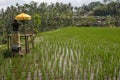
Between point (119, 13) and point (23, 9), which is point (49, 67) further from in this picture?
point (119, 13)

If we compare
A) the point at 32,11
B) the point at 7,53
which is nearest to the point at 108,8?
the point at 32,11

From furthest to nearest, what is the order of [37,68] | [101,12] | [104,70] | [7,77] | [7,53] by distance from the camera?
[101,12], [7,53], [37,68], [104,70], [7,77]

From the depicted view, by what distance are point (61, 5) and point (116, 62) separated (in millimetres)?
90104

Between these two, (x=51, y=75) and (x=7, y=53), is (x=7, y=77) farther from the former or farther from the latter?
(x=7, y=53)

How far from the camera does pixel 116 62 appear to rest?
36.0 feet

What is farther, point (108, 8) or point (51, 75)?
point (108, 8)

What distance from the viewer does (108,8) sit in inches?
4031

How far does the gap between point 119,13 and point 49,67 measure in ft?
273

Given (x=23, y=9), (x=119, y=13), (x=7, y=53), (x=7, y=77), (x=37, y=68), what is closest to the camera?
(x=7, y=77)

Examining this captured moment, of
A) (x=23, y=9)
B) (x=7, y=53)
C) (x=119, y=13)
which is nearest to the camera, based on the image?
(x=7, y=53)

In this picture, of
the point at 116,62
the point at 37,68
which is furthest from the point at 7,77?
the point at 116,62

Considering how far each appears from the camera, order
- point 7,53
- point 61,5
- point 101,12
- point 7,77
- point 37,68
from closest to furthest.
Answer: point 7,77, point 37,68, point 7,53, point 61,5, point 101,12

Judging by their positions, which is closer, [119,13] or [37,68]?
[37,68]

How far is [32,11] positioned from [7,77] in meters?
64.3
